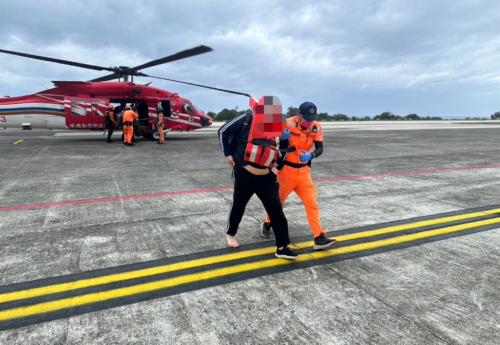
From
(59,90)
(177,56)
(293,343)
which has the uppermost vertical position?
(177,56)

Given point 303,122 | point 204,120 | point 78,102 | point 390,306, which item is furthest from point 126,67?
point 390,306

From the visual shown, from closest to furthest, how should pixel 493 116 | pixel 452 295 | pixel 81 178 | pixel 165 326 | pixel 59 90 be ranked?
pixel 165 326
pixel 452 295
pixel 81 178
pixel 59 90
pixel 493 116

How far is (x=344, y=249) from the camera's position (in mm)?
3850

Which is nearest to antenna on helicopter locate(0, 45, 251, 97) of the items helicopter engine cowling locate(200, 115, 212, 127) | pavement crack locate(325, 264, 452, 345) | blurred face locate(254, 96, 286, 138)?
helicopter engine cowling locate(200, 115, 212, 127)

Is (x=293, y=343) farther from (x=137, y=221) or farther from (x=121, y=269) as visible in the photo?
(x=137, y=221)

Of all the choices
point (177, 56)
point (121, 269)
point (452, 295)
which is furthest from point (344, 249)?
point (177, 56)

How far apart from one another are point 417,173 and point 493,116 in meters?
77.2

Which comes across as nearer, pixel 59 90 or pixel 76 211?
pixel 76 211

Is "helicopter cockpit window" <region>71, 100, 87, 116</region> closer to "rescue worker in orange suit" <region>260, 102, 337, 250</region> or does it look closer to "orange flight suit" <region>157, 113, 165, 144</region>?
"orange flight suit" <region>157, 113, 165, 144</region>

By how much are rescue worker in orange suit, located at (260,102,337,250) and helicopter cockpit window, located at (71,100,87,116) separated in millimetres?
14767

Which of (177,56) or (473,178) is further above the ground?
(177,56)

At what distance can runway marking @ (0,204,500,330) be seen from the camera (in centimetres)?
265

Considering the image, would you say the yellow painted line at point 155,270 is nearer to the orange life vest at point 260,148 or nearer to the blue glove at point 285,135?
the orange life vest at point 260,148

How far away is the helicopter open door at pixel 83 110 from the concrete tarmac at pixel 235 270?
9979 millimetres
